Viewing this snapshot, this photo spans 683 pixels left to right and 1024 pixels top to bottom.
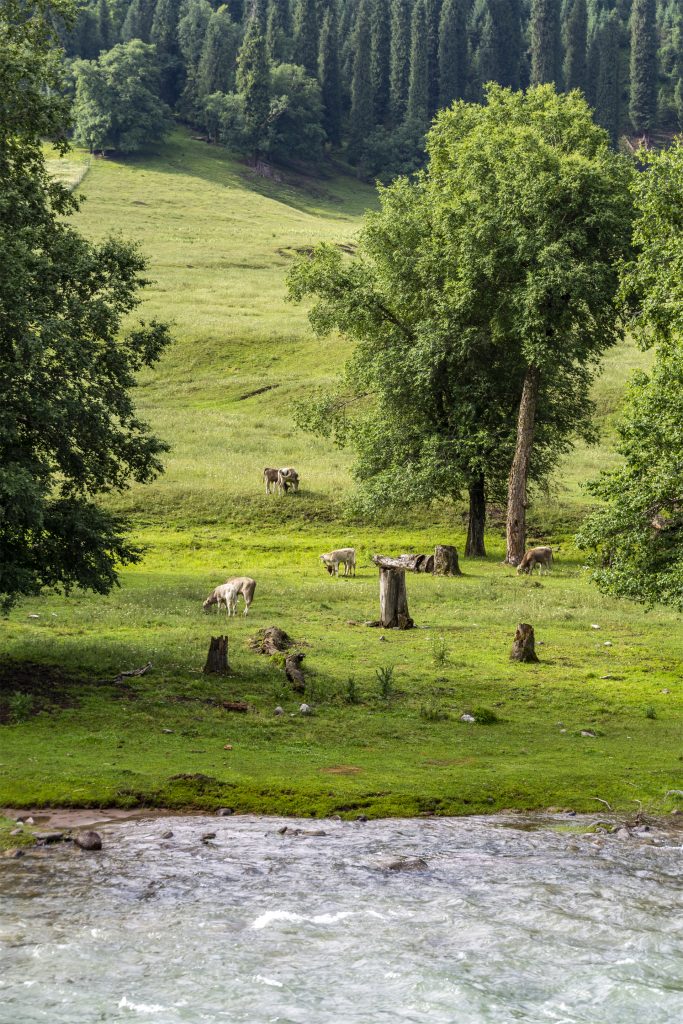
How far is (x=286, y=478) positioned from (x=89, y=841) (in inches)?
1749

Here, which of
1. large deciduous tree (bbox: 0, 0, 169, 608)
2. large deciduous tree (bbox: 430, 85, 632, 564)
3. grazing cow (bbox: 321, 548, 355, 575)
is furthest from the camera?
grazing cow (bbox: 321, 548, 355, 575)

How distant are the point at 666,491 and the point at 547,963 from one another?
15.2m

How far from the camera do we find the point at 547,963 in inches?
499

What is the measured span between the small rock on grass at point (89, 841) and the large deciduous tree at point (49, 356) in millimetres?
8493

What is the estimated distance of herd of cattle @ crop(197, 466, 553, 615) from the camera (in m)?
35.3

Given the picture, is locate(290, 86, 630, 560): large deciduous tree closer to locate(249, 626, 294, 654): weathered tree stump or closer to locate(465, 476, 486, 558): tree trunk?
locate(465, 476, 486, 558): tree trunk

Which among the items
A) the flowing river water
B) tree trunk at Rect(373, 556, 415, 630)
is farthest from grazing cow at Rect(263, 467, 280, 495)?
the flowing river water

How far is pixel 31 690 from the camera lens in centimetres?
2441

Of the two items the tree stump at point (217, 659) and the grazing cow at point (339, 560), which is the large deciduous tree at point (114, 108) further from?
the tree stump at point (217, 659)

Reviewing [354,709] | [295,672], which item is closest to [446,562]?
[295,672]

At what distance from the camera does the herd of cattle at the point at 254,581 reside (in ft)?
116

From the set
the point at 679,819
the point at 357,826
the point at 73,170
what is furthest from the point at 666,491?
the point at 73,170

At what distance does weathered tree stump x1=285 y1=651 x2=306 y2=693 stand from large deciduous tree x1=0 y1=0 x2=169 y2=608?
4786 millimetres

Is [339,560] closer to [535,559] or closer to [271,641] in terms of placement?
[535,559]
